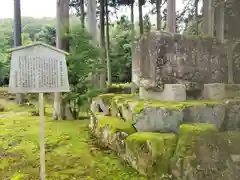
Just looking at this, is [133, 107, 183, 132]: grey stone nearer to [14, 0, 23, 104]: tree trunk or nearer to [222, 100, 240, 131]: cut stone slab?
[222, 100, 240, 131]: cut stone slab

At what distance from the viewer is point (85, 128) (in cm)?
744

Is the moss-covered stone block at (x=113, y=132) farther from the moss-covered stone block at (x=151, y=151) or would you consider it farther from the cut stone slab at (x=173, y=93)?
the cut stone slab at (x=173, y=93)

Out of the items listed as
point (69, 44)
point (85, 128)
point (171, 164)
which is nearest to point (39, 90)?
point (171, 164)

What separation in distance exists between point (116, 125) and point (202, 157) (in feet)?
5.95

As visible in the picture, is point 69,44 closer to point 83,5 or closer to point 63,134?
point 63,134

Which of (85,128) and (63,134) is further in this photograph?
(85,128)

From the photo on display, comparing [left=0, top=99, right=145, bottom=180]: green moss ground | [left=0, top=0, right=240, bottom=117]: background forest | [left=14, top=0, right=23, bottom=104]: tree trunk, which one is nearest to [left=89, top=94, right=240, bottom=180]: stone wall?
[left=0, top=99, right=145, bottom=180]: green moss ground

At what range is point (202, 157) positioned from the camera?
3979 millimetres

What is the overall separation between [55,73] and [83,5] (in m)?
13.6

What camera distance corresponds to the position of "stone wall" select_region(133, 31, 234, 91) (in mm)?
5938

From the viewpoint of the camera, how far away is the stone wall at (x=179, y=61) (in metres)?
5.94

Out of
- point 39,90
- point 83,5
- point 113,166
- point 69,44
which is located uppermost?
point 83,5

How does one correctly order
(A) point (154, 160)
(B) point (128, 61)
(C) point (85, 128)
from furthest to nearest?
(B) point (128, 61), (C) point (85, 128), (A) point (154, 160)

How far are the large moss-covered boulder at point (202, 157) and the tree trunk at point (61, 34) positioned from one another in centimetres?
511
